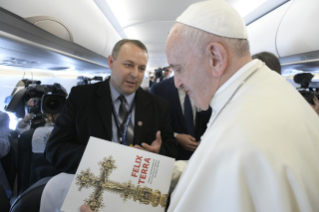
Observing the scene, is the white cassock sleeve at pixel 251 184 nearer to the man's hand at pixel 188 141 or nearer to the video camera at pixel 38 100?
the man's hand at pixel 188 141

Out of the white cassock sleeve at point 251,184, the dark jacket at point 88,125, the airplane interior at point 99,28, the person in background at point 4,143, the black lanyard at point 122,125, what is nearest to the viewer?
the white cassock sleeve at point 251,184

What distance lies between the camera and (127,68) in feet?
5.55

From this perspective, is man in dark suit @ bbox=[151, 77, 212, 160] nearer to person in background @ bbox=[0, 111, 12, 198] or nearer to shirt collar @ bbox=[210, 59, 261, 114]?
shirt collar @ bbox=[210, 59, 261, 114]

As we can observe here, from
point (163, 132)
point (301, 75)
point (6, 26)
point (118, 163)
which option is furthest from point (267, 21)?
point (6, 26)

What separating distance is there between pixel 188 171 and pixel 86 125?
1.18m

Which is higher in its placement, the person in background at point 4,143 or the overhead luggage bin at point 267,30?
the overhead luggage bin at point 267,30

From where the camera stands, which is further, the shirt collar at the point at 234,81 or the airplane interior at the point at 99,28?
the airplane interior at the point at 99,28

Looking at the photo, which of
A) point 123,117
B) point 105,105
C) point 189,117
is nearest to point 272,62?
point 189,117

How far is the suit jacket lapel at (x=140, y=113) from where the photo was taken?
5.29 ft

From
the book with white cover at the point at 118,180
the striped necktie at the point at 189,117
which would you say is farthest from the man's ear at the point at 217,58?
the striped necktie at the point at 189,117

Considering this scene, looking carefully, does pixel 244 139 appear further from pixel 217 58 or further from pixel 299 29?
pixel 299 29

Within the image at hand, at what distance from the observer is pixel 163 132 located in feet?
5.99

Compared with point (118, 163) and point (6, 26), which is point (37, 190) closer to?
point (118, 163)

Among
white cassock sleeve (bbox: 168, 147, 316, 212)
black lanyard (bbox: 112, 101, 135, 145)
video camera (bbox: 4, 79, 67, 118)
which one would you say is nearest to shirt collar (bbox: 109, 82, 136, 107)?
black lanyard (bbox: 112, 101, 135, 145)
